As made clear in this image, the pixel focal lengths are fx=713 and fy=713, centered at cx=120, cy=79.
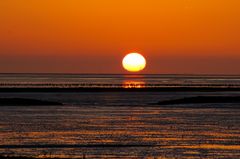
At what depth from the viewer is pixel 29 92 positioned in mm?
125375

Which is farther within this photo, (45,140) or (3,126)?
(3,126)

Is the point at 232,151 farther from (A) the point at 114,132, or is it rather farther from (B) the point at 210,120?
(B) the point at 210,120

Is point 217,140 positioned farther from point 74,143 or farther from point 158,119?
point 158,119

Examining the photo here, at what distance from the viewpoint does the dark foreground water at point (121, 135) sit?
1409 inches

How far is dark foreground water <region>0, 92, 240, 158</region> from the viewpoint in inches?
1409

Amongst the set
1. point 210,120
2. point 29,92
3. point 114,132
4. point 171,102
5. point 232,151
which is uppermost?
point 29,92

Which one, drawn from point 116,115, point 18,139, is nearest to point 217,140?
point 18,139

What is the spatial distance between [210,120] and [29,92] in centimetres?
7276

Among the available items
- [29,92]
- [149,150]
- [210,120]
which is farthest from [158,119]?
[29,92]

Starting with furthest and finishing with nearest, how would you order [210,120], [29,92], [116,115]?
1. [29,92]
2. [116,115]
3. [210,120]

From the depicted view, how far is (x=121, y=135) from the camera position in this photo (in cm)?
4409

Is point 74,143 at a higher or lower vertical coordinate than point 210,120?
lower

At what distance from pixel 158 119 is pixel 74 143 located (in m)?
19.1

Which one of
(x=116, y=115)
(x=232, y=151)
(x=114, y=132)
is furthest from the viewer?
(x=116, y=115)
